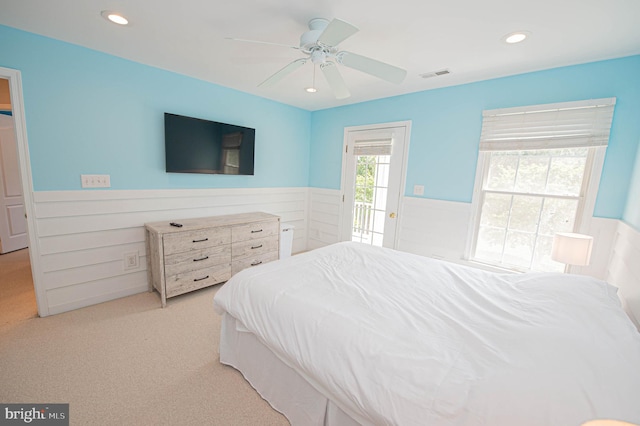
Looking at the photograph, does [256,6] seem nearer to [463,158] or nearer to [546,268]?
[463,158]

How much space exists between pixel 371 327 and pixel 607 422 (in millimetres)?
724

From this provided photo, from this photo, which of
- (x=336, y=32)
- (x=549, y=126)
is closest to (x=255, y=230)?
(x=336, y=32)

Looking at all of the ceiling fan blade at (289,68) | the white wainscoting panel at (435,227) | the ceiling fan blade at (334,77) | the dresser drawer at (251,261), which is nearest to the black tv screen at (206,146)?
the dresser drawer at (251,261)

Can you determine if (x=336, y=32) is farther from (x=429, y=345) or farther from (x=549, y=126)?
(x=549, y=126)

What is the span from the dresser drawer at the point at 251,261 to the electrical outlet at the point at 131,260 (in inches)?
38.7

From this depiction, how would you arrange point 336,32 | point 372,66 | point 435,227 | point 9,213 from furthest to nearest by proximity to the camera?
point 9,213 < point 435,227 < point 372,66 < point 336,32

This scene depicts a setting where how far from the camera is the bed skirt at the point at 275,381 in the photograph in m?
1.26

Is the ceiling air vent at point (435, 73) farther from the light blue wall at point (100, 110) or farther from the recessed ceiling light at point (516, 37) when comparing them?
the light blue wall at point (100, 110)

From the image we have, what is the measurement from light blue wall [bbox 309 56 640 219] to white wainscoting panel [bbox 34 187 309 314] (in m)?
2.26

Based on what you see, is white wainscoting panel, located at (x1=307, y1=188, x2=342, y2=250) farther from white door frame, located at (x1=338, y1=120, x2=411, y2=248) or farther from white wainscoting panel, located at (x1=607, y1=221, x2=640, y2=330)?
white wainscoting panel, located at (x1=607, y1=221, x2=640, y2=330)

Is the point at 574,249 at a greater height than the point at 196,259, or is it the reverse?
the point at 574,249

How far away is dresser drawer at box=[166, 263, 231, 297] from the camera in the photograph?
8.34 feet

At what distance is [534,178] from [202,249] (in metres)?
3.41

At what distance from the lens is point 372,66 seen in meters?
1.71
